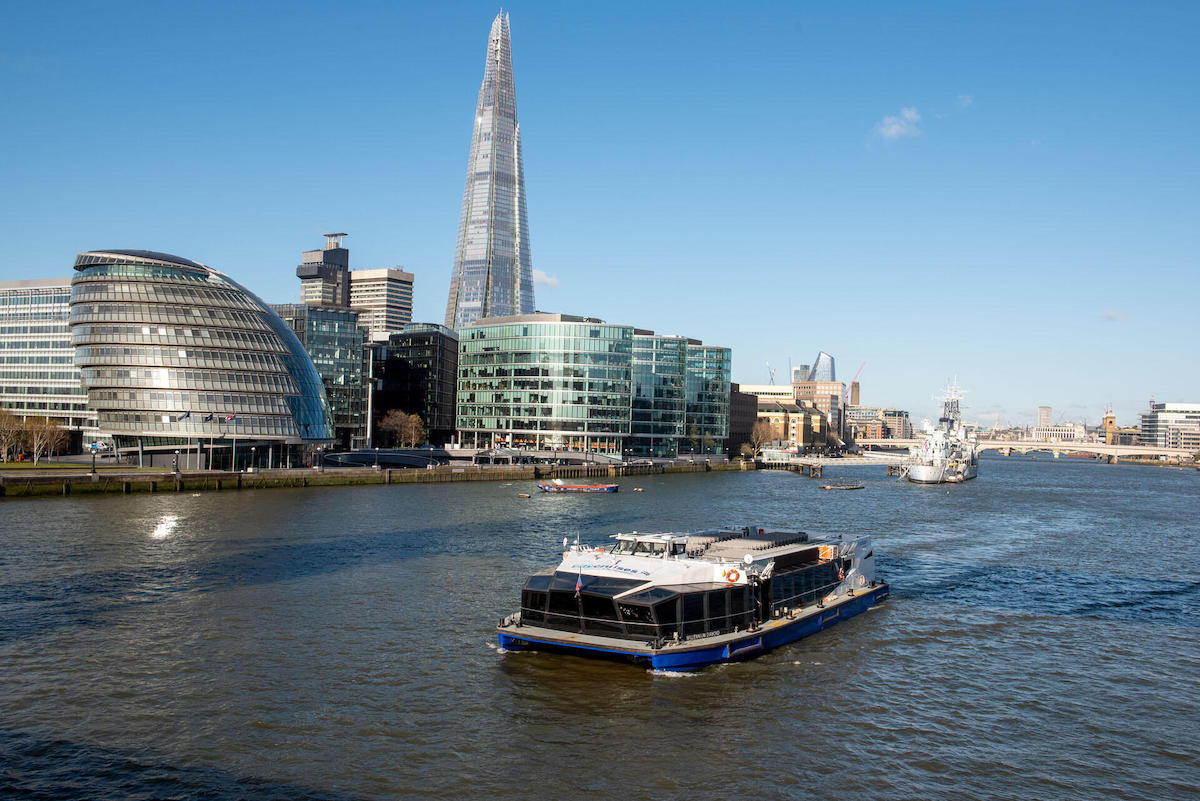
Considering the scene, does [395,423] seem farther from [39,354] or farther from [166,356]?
[166,356]

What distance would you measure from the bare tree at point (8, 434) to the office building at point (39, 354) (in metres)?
37.3

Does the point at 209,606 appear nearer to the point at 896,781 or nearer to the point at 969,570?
the point at 896,781

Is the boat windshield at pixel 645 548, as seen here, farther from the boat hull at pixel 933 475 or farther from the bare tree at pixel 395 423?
the bare tree at pixel 395 423

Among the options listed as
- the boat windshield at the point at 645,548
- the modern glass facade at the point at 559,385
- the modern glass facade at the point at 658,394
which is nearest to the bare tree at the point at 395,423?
the modern glass facade at the point at 559,385

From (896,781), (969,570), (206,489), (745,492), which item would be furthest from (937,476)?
(896,781)

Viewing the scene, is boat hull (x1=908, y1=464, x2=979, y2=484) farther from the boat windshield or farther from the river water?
the boat windshield

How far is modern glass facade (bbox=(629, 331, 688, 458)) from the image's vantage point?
620 ft

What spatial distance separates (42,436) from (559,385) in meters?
83.9

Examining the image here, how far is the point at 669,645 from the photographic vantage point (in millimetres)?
29312

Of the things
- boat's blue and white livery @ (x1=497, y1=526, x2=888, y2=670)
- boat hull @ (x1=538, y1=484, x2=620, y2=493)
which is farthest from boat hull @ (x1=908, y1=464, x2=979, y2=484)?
boat's blue and white livery @ (x1=497, y1=526, x2=888, y2=670)

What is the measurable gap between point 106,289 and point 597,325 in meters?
83.7

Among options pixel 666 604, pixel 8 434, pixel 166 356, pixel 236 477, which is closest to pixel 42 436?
pixel 8 434

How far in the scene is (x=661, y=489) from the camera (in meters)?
118

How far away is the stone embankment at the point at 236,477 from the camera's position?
80500mm
